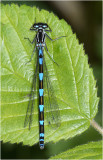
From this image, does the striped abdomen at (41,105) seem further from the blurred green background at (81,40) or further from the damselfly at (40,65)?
the blurred green background at (81,40)

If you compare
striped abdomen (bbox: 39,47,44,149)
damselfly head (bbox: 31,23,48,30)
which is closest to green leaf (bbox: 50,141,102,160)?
striped abdomen (bbox: 39,47,44,149)

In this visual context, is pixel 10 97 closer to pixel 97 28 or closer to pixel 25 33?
pixel 25 33

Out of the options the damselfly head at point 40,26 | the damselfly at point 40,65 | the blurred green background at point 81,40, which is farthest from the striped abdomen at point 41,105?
the blurred green background at point 81,40

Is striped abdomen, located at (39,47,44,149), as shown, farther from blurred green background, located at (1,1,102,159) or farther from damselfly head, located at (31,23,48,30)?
blurred green background, located at (1,1,102,159)

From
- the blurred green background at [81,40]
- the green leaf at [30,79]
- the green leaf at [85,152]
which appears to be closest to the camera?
the green leaf at [85,152]

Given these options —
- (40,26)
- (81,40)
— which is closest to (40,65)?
(40,26)

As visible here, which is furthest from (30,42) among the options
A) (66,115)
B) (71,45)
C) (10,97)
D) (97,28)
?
(97,28)
